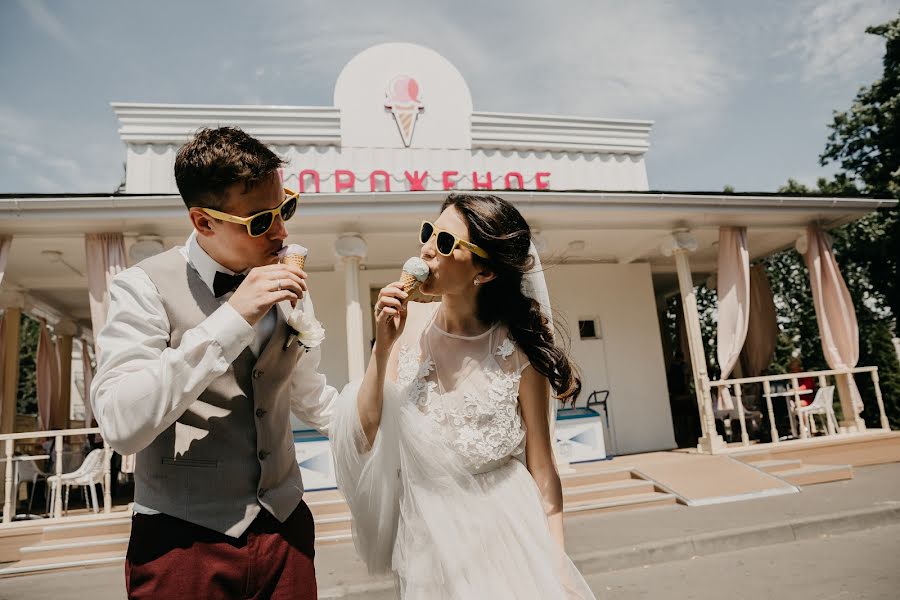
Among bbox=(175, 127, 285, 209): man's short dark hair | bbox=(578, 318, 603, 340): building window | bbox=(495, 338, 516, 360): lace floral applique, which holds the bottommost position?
bbox=(495, 338, 516, 360): lace floral applique

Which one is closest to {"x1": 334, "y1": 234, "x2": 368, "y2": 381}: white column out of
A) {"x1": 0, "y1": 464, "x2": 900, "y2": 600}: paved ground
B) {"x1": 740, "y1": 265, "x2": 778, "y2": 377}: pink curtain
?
{"x1": 0, "y1": 464, "x2": 900, "y2": 600}: paved ground

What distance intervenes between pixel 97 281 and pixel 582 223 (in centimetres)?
748

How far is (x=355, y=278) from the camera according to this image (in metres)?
8.55

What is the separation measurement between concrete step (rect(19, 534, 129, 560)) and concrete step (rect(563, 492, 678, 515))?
5512mm

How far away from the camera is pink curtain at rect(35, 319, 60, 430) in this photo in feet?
35.4

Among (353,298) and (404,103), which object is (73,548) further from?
(404,103)

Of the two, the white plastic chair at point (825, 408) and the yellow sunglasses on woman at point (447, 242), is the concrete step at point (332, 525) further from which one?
the white plastic chair at point (825, 408)

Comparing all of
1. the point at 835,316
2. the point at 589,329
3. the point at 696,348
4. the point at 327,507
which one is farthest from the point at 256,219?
the point at 835,316

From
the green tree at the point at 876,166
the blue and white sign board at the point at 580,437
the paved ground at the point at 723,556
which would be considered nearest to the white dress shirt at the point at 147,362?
the paved ground at the point at 723,556

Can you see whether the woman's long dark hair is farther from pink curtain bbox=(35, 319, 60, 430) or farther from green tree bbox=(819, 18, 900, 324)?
green tree bbox=(819, 18, 900, 324)

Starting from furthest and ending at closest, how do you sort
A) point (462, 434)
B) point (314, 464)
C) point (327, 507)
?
point (314, 464), point (327, 507), point (462, 434)

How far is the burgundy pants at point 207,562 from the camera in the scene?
1407 millimetres

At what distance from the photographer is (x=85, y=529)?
6660 millimetres

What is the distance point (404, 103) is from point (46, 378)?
9202 millimetres
